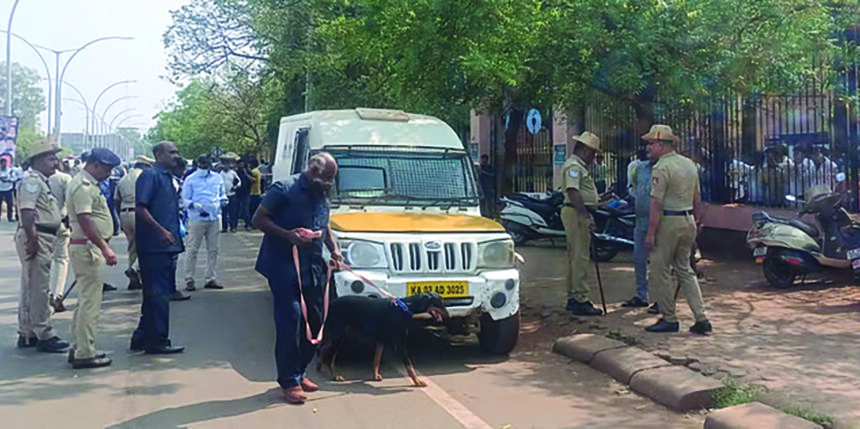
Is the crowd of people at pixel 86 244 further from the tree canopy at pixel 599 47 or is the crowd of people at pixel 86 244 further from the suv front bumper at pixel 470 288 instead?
the tree canopy at pixel 599 47

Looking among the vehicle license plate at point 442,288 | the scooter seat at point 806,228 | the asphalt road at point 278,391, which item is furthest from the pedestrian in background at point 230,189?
the vehicle license plate at point 442,288

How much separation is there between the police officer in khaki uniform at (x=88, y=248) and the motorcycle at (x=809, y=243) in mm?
7884

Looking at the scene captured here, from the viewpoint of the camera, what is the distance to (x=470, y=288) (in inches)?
291

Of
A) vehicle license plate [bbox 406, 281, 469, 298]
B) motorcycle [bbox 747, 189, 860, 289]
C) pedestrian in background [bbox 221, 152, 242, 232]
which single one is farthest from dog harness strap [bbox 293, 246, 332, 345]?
pedestrian in background [bbox 221, 152, 242, 232]

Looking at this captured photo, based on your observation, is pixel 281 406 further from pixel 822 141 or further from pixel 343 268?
pixel 822 141

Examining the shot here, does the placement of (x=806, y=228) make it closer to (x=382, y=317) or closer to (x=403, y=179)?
(x=403, y=179)

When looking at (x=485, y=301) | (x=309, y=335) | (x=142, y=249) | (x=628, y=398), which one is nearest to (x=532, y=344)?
(x=485, y=301)

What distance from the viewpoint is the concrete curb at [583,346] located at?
7.59 m

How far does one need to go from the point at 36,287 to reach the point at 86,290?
103cm

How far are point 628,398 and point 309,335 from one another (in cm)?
248

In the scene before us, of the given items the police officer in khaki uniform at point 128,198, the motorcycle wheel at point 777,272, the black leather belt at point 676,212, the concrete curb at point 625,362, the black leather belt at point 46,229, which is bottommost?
the concrete curb at point 625,362

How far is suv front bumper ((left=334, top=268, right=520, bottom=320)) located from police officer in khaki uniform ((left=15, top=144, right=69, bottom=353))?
2958 mm

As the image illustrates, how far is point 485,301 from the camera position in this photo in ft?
24.4

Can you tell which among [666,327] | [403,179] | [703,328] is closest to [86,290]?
[403,179]
